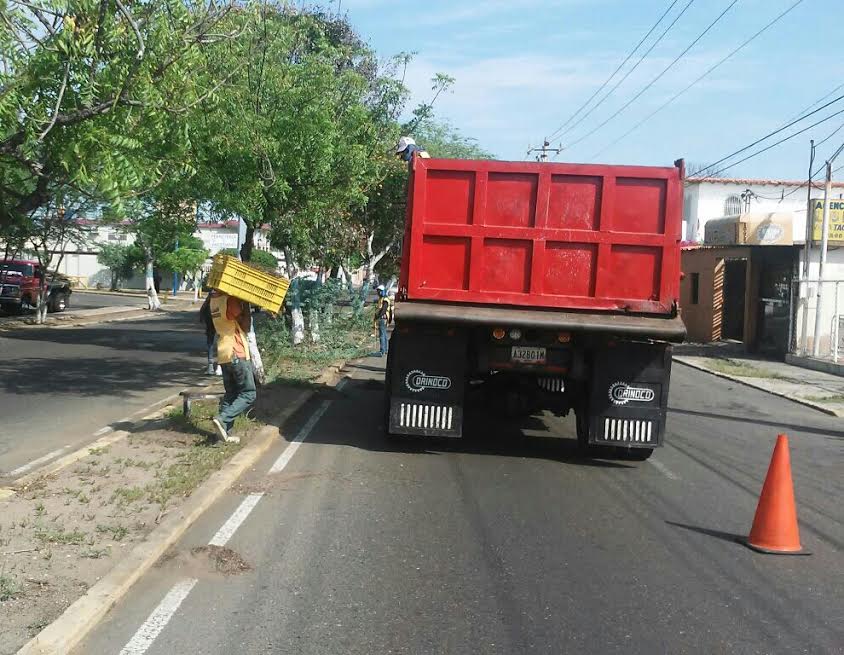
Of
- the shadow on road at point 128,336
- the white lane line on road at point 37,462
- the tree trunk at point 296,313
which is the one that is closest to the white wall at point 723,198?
the shadow on road at point 128,336

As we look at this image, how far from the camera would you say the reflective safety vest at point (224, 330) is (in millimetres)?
10117

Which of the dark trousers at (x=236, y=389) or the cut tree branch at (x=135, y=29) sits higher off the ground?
the cut tree branch at (x=135, y=29)

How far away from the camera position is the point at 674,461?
10.9 m

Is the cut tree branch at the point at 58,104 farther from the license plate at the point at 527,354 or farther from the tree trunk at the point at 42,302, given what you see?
the tree trunk at the point at 42,302

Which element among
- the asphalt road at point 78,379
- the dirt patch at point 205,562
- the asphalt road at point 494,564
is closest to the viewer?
the asphalt road at point 494,564

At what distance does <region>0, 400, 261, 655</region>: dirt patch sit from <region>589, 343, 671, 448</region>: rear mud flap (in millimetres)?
3835

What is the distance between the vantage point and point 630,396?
10117mm

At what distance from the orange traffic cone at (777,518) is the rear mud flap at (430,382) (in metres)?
3.78

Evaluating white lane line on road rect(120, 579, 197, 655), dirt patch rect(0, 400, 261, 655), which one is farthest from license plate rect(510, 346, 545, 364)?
white lane line on road rect(120, 579, 197, 655)

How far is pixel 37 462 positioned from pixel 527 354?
5.12m

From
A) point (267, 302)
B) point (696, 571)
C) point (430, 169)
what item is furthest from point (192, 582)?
point (430, 169)

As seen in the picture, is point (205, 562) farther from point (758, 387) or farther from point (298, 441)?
point (758, 387)

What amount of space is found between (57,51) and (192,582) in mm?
4754

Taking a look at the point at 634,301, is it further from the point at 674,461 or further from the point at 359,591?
the point at 359,591
